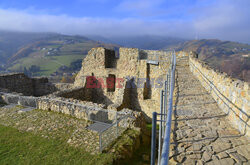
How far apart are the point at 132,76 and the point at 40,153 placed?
909 centimetres

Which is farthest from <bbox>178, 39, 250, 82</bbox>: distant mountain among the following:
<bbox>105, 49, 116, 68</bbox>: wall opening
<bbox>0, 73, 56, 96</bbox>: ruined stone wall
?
<bbox>0, 73, 56, 96</bbox>: ruined stone wall

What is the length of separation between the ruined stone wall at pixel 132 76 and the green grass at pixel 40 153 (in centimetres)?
596

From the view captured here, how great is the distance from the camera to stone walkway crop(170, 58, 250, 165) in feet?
8.74

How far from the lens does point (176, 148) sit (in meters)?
2.95

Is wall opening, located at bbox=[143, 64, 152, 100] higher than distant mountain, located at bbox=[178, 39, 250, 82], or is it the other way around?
distant mountain, located at bbox=[178, 39, 250, 82]

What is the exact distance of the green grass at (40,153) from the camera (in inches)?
187

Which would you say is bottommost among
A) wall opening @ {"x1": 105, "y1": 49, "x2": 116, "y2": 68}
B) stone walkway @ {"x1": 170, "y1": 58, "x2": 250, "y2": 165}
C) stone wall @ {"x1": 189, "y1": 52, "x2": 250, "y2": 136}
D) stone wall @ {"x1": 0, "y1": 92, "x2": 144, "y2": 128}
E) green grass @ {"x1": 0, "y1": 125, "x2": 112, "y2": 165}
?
green grass @ {"x1": 0, "y1": 125, "x2": 112, "y2": 165}

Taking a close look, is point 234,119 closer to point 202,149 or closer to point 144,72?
point 202,149

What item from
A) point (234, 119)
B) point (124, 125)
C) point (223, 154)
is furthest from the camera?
point (124, 125)

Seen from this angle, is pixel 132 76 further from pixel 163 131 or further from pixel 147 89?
pixel 163 131

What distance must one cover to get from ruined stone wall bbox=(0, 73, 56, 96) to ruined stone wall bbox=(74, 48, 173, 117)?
3.47 meters

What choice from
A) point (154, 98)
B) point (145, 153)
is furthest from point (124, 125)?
point (154, 98)

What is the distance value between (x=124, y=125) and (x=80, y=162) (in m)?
2.56

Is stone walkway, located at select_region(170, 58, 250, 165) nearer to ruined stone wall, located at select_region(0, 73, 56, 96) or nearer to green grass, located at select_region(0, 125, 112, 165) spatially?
green grass, located at select_region(0, 125, 112, 165)
